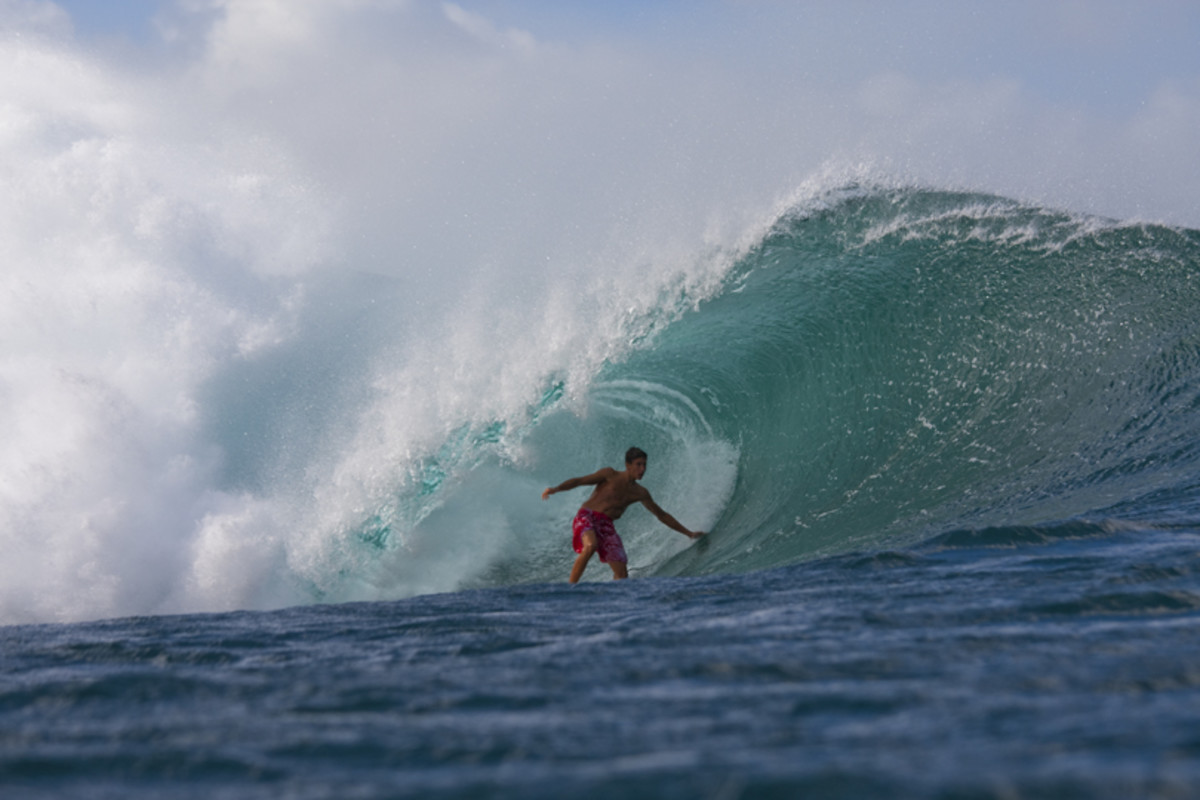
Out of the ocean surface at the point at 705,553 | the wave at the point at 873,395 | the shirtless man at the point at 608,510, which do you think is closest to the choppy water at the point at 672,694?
the ocean surface at the point at 705,553

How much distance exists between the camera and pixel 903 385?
28.6 feet

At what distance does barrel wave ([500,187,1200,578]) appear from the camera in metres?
6.84

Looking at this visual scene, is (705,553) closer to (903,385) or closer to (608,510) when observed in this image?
(608,510)

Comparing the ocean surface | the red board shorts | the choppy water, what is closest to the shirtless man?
the red board shorts

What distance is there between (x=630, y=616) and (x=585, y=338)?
6.43 m

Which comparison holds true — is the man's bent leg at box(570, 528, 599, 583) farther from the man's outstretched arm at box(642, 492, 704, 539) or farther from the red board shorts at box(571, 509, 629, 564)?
the man's outstretched arm at box(642, 492, 704, 539)

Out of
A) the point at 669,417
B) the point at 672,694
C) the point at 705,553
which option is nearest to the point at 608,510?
the point at 705,553

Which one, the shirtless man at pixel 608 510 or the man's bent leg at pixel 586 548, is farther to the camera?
the shirtless man at pixel 608 510

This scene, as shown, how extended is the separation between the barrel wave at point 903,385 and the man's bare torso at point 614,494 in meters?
0.77

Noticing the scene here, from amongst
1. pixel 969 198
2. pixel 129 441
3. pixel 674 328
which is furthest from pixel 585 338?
pixel 129 441

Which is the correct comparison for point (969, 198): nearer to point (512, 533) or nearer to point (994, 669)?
point (512, 533)

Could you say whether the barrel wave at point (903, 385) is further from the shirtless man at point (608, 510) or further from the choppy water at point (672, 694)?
the choppy water at point (672, 694)

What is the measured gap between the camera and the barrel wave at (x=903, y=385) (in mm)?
6840

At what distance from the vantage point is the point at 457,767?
1.76 m
